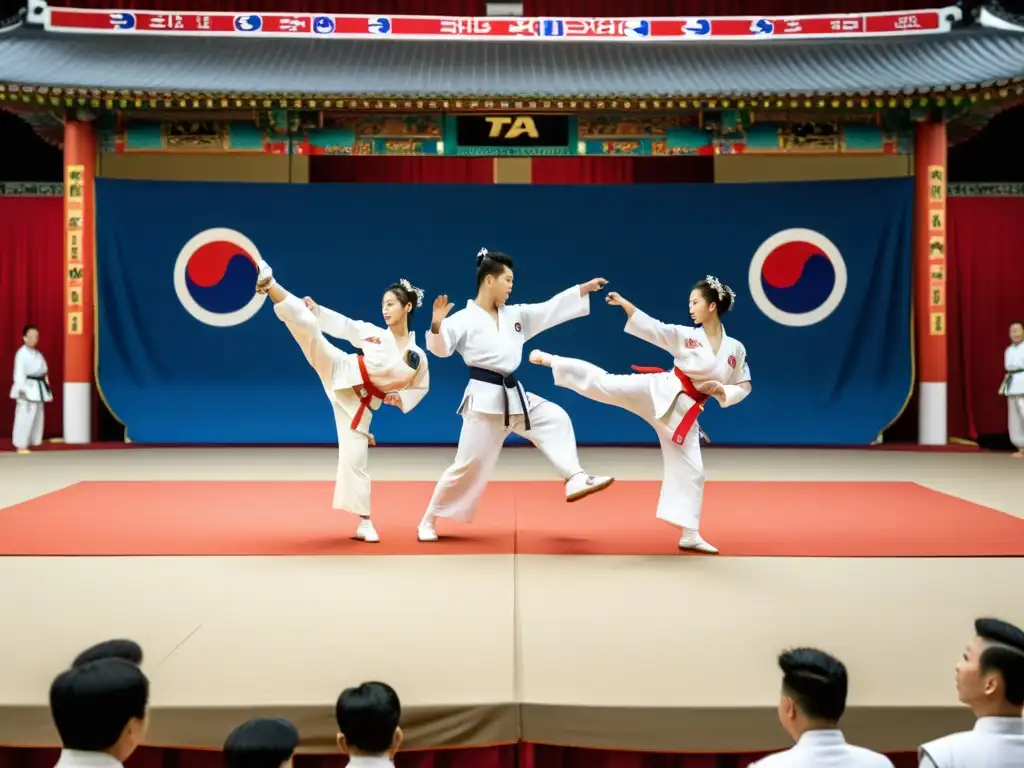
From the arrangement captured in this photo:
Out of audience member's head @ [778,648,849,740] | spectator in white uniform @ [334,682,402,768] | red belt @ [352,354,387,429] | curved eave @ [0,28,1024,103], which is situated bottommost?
spectator in white uniform @ [334,682,402,768]

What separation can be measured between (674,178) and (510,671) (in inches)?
344

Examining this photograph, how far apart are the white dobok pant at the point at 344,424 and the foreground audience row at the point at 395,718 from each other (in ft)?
8.51

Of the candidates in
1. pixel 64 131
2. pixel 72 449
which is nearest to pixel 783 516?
pixel 72 449

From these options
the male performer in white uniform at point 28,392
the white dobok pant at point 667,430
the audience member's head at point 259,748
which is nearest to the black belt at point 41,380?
the male performer in white uniform at point 28,392

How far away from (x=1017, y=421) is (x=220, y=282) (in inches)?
325

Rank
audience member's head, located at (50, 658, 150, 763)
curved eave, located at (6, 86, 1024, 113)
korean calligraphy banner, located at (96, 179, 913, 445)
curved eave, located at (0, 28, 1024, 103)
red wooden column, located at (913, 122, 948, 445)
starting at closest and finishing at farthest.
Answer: audience member's head, located at (50, 658, 150, 763), curved eave, located at (6, 86, 1024, 113), curved eave, located at (0, 28, 1024, 103), red wooden column, located at (913, 122, 948, 445), korean calligraphy banner, located at (96, 179, 913, 445)

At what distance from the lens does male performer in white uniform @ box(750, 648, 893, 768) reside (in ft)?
5.33

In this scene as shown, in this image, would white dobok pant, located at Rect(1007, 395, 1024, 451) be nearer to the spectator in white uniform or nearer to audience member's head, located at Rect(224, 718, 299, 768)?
the spectator in white uniform

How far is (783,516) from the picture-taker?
17.8ft

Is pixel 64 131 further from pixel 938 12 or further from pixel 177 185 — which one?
pixel 938 12

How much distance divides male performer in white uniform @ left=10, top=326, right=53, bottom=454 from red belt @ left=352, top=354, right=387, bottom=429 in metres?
5.92

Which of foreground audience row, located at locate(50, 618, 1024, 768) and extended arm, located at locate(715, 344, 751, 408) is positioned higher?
extended arm, located at locate(715, 344, 751, 408)

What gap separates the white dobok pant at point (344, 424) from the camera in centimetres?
442

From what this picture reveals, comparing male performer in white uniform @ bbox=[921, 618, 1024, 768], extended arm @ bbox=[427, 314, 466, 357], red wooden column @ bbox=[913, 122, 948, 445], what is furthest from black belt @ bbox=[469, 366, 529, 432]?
red wooden column @ bbox=[913, 122, 948, 445]
